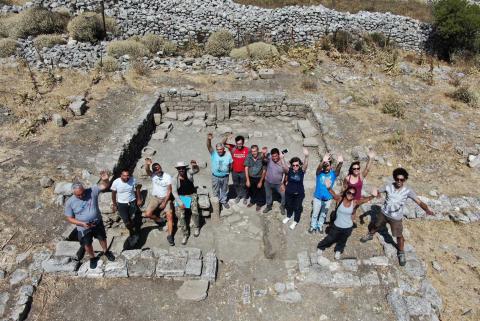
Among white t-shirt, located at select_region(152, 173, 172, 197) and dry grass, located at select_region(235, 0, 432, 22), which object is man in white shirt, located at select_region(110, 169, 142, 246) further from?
dry grass, located at select_region(235, 0, 432, 22)

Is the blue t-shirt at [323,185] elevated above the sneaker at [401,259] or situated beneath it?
elevated above

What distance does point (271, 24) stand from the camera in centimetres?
1984

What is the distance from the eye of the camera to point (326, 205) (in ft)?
27.1

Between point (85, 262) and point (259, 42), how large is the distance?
47.9 feet

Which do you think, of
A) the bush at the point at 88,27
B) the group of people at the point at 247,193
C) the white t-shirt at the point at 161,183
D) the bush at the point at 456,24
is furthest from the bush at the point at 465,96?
the bush at the point at 88,27

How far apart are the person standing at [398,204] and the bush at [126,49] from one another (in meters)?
13.6

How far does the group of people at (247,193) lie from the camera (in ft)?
23.4

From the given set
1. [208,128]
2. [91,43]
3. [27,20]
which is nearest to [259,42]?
[208,128]

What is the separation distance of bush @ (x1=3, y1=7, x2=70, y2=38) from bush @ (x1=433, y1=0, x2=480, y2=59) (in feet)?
66.0

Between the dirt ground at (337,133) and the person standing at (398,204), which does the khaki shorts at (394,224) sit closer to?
the person standing at (398,204)

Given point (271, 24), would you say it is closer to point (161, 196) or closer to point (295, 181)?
point (295, 181)

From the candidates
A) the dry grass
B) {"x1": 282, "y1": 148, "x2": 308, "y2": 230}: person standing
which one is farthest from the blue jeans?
the dry grass

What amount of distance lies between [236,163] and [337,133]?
4.99m

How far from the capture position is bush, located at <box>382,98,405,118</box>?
1321 cm
